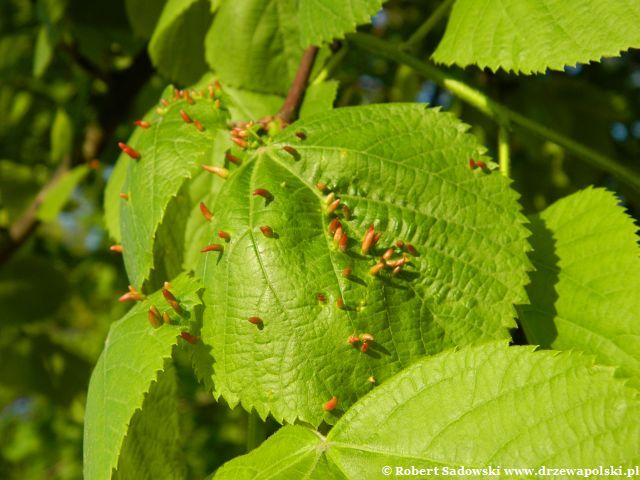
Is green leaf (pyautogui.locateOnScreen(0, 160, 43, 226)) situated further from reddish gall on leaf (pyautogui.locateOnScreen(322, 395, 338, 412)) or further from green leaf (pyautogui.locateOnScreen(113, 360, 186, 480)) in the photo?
reddish gall on leaf (pyautogui.locateOnScreen(322, 395, 338, 412))

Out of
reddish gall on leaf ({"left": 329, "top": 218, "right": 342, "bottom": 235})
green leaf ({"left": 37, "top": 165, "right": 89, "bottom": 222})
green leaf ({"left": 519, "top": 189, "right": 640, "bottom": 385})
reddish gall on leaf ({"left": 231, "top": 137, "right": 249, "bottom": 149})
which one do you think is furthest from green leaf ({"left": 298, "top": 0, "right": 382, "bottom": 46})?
green leaf ({"left": 37, "top": 165, "right": 89, "bottom": 222})

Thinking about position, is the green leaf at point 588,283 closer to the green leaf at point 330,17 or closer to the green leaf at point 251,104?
the green leaf at point 330,17

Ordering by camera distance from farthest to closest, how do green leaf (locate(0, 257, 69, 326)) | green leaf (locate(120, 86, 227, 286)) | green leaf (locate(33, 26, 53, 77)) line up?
1. green leaf (locate(0, 257, 69, 326))
2. green leaf (locate(33, 26, 53, 77))
3. green leaf (locate(120, 86, 227, 286))

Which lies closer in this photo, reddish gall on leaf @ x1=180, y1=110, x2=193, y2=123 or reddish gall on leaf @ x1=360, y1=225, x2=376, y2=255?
reddish gall on leaf @ x1=360, y1=225, x2=376, y2=255

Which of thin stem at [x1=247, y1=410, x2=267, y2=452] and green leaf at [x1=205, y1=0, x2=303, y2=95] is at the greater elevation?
green leaf at [x1=205, y1=0, x2=303, y2=95]

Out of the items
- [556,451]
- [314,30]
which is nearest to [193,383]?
[314,30]

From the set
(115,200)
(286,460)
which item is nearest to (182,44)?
(115,200)
